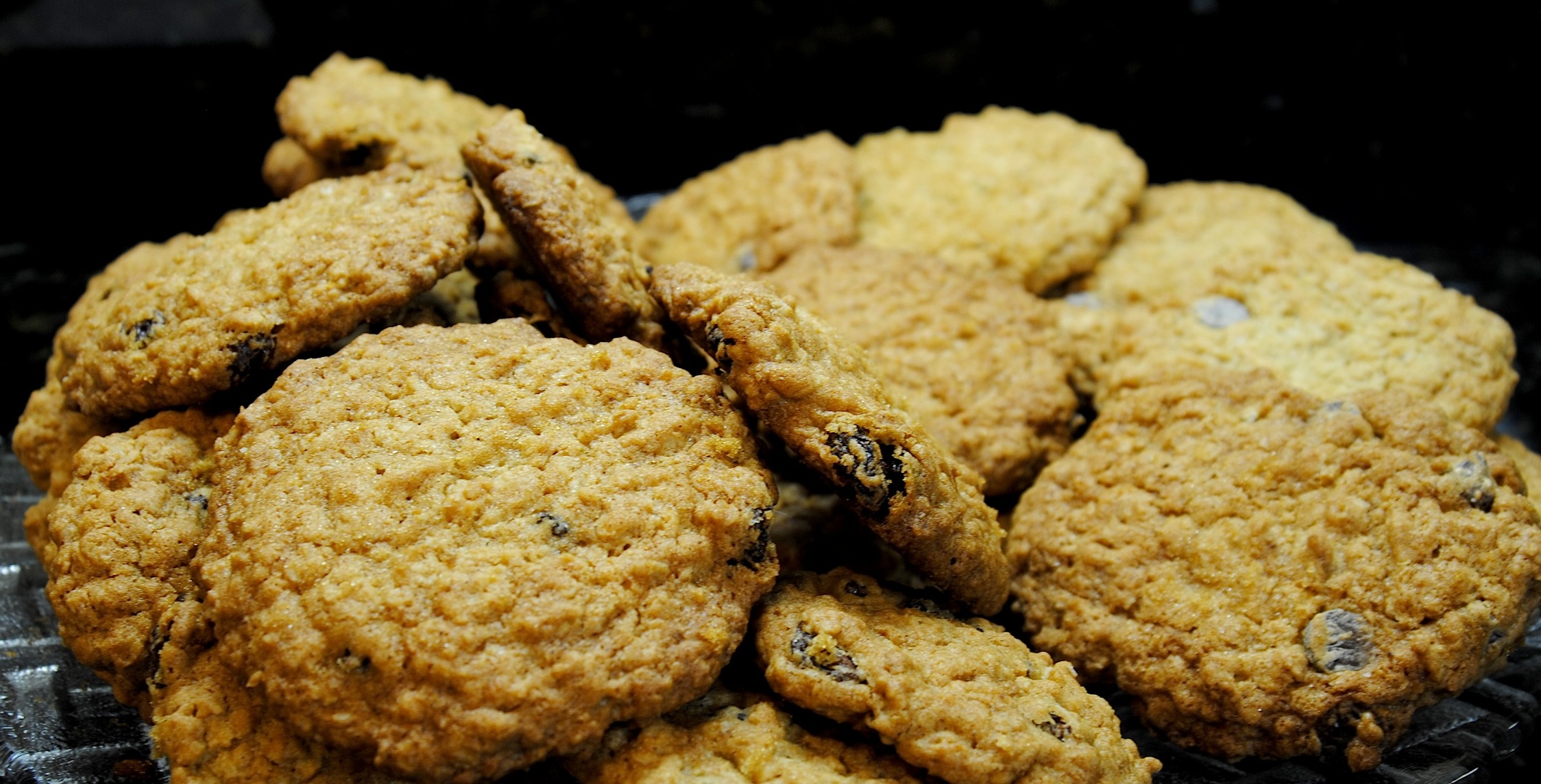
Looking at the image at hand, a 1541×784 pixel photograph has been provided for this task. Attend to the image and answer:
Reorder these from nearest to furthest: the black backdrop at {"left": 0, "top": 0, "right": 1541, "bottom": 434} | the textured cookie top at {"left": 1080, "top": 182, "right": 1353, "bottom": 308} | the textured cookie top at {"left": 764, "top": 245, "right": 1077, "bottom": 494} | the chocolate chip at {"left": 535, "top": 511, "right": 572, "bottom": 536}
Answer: the chocolate chip at {"left": 535, "top": 511, "right": 572, "bottom": 536}
the textured cookie top at {"left": 764, "top": 245, "right": 1077, "bottom": 494}
the textured cookie top at {"left": 1080, "top": 182, "right": 1353, "bottom": 308}
the black backdrop at {"left": 0, "top": 0, "right": 1541, "bottom": 434}

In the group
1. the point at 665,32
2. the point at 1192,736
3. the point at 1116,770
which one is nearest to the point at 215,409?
the point at 1116,770

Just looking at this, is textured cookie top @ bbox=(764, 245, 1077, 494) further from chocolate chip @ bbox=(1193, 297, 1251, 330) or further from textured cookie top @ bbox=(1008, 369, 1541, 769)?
chocolate chip @ bbox=(1193, 297, 1251, 330)

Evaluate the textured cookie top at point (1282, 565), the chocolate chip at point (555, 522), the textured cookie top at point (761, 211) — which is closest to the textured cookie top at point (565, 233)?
the chocolate chip at point (555, 522)

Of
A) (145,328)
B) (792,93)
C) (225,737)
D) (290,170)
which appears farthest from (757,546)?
(792,93)

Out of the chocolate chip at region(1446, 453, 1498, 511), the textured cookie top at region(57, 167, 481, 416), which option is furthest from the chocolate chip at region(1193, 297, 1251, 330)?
the textured cookie top at region(57, 167, 481, 416)

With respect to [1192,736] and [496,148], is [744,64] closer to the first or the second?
[496,148]

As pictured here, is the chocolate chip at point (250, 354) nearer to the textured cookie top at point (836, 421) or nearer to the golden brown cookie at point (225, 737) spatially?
the golden brown cookie at point (225, 737)
